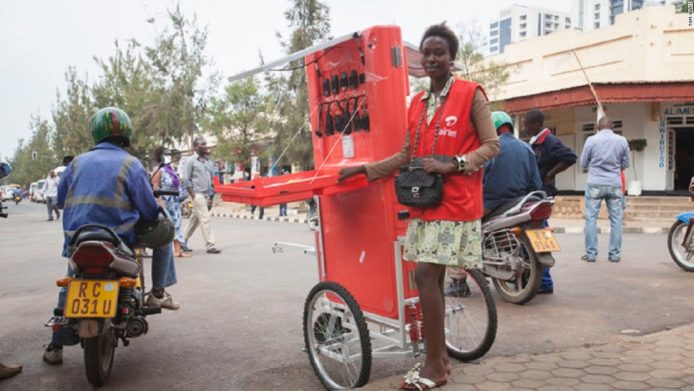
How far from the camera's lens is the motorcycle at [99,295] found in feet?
10.9

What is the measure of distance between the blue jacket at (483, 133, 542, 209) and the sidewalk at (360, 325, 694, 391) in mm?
1845

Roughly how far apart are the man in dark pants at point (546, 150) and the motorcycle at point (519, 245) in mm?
827

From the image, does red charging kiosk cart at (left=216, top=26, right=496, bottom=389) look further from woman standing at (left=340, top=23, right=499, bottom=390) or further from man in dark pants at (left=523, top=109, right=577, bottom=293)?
man in dark pants at (left=523, top=109, right=577, bottom=293)

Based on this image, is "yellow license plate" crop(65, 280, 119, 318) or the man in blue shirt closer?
"yellow license plate" crop(65, 280, 119, 318)

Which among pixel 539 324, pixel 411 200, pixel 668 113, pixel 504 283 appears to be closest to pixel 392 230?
pixel 411 200

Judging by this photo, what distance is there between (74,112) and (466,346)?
46.2 meters

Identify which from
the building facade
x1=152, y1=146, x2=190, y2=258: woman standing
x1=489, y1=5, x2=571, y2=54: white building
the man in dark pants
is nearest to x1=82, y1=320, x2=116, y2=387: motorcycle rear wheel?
the man in dark pants

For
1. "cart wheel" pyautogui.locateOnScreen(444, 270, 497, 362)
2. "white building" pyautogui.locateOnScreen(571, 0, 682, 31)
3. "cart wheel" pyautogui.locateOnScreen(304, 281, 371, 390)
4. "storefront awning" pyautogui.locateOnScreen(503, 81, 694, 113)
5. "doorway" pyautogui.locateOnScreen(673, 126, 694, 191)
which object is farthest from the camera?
"white building" pyautogui.locateOnScreen(571, 0, 682, 31)

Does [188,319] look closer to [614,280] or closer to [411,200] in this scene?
[411,200]

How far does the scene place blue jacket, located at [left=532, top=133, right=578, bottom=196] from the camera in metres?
6.22

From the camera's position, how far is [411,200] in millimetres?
3039

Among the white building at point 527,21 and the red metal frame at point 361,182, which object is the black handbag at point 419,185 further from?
the white building at point 527,21

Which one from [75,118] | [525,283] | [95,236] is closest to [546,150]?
[525,283]

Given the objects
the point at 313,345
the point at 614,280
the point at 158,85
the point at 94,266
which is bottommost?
the point at 614,280
